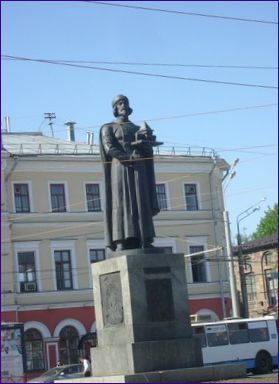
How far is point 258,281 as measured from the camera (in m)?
67.6

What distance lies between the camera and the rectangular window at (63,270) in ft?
156

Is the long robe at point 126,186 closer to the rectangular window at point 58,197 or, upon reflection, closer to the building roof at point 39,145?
the building roof at point 39,145

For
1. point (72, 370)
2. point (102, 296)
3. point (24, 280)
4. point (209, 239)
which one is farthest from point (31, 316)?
point (102, 296)

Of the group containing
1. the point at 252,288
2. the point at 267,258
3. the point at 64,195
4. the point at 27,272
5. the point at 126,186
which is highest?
the point at 64,195

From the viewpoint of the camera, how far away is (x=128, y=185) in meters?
14.3

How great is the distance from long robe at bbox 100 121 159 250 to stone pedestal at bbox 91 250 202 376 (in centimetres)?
54

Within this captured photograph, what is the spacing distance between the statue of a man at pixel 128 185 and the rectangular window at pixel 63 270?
33.3m

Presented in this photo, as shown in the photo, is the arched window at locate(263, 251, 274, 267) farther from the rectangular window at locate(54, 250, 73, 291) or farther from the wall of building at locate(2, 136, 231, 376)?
the rectangular window at locate(54, 250, 73, 291)

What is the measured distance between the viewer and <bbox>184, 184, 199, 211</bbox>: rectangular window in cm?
5194

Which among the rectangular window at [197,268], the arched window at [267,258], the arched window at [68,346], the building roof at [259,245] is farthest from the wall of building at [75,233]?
the arched window at [267,258]

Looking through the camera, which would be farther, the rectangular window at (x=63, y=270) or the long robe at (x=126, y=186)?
the rectangular window at (x=63, y=270)

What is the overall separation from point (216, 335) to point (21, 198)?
14.3 metres

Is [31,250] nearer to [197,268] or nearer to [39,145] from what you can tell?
[39,145]

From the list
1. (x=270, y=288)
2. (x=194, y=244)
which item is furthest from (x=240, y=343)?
(x=270, y=288)
